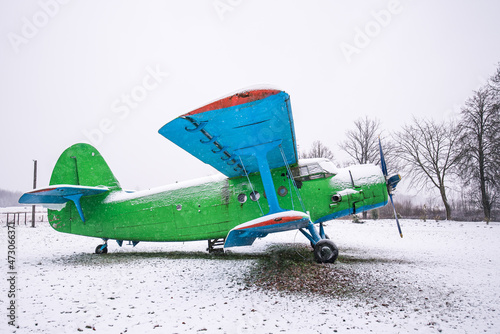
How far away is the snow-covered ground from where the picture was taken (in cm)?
334

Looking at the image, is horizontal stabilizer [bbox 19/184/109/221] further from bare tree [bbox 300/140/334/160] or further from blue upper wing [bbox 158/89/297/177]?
bare tree [bbox 300/140/334/160]

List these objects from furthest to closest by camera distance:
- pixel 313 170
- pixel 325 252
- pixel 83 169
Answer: pixel 83 169 < pixel 313 170 < pixel 325 252

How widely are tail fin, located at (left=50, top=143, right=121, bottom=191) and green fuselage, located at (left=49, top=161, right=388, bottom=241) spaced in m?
0.54

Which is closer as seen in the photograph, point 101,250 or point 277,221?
point 277,221

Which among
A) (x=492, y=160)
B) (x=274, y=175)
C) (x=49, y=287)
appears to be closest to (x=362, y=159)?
(x=492, y=160)

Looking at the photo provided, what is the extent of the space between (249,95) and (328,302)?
3.53 metres

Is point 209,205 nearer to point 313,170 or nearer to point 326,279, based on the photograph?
point 313,170

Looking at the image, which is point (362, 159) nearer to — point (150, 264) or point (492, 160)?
point (492, 160)

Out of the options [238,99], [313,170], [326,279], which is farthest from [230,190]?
[238,99]

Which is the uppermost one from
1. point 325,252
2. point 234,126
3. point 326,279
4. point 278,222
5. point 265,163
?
point 234,126

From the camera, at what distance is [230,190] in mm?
7570

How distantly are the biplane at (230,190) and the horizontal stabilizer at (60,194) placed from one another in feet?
0.09

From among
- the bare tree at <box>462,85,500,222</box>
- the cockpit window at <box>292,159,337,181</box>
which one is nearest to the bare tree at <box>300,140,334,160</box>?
the bare tree at <box>462,85,500,222</box>

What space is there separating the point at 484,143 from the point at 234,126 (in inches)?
957
